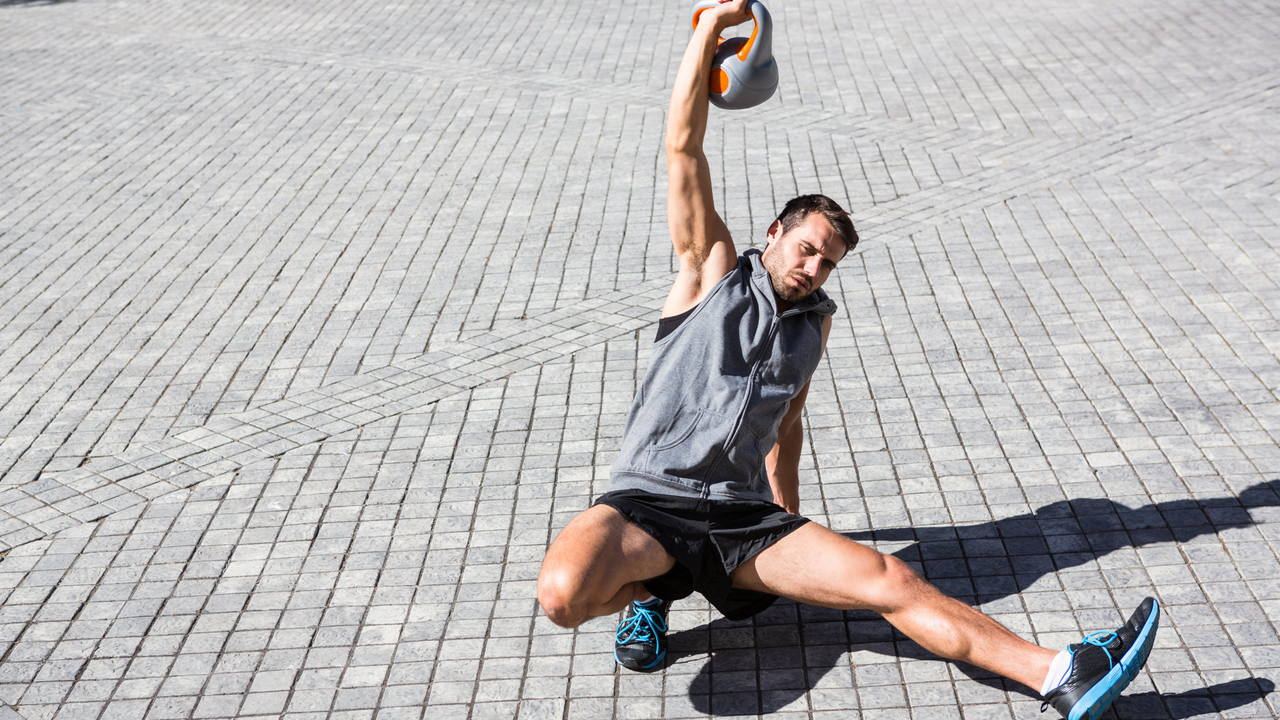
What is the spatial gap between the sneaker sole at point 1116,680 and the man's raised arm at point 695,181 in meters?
1.70

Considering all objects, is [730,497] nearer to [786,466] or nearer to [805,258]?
[786,466]

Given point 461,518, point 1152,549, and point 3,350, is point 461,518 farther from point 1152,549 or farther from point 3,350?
point 3,350

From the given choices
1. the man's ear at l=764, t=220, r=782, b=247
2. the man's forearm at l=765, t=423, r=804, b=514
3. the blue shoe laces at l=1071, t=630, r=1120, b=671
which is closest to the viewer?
the blue shoe laces at l=1071, t=630, r=1120, b=671

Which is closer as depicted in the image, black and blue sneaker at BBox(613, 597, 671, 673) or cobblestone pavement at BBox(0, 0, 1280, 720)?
black and blue sneaker at BBox(613, 597, 671, 673)

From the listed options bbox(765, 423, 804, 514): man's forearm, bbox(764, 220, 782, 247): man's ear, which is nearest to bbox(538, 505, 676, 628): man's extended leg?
bbox(765, 423, 804, 514): man's forearm

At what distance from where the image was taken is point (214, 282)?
7.02 meters

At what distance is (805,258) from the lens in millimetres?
3777

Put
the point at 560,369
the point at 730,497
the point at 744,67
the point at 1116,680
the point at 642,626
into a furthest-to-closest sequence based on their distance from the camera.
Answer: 1. the point at 560,369
2. the point at 744,67
3. the point at 642,626
4. the point at 730,497
5. the point at 1116,680

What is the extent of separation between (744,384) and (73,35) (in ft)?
40.9

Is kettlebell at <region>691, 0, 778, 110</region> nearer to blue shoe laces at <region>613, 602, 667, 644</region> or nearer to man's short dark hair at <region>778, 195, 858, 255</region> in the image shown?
man's short dark hair at <region>778, 195, 858, 255</region>

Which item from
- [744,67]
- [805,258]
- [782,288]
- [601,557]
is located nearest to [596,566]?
[601,557]

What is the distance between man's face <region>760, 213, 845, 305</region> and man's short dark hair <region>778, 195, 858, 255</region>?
0.05ft

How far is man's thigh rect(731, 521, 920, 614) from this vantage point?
345cm

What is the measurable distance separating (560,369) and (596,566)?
8.21 feet
